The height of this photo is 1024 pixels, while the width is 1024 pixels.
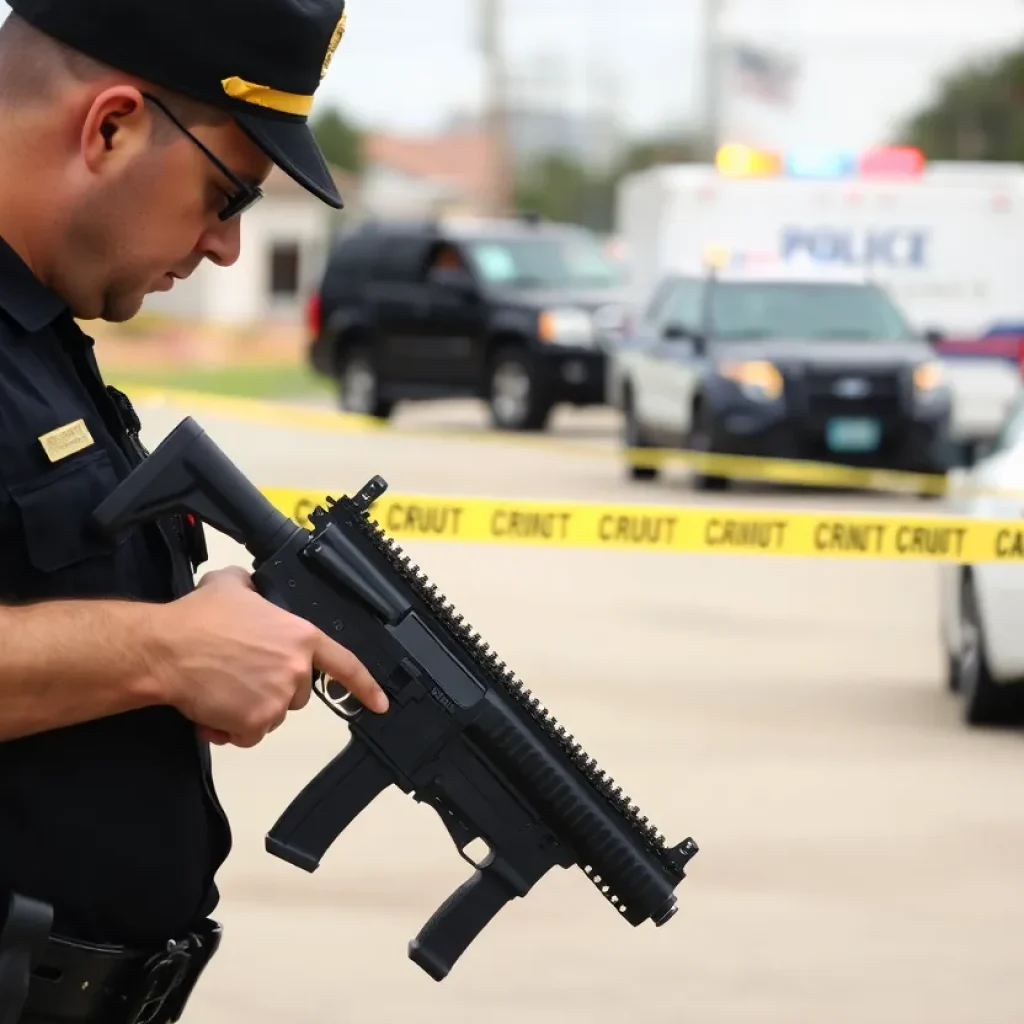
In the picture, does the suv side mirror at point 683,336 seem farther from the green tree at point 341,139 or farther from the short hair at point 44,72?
the green tree at point 341,139

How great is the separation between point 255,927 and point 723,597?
701 cm

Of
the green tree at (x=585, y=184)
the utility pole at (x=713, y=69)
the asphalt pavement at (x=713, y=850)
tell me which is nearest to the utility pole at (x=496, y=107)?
the utility pole at (x=713, y=69)

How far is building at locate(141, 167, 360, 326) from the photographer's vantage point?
82125 mm

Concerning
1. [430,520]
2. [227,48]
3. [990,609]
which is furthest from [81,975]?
[990,609]

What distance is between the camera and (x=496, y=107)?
6731cm

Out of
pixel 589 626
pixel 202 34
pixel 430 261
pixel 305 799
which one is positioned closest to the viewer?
pixel 202 34

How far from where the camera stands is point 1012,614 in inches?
341

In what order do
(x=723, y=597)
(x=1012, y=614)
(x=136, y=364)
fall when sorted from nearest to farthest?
(x=1012, y=614), (x=723, y=597), (x=136, y=364)

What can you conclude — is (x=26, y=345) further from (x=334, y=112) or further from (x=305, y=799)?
(x=334, y=112)

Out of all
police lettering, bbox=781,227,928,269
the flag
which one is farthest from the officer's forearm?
the flag

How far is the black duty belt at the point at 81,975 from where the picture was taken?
264 cm

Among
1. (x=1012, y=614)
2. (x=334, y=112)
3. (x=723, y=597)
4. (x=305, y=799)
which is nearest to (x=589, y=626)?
(x=723, y=597)

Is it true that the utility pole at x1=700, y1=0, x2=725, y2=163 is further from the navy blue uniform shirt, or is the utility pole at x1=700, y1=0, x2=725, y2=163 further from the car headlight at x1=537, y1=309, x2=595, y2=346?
the navy blue uniform shirt

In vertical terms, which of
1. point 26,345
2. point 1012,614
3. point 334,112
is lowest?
point 334,112
